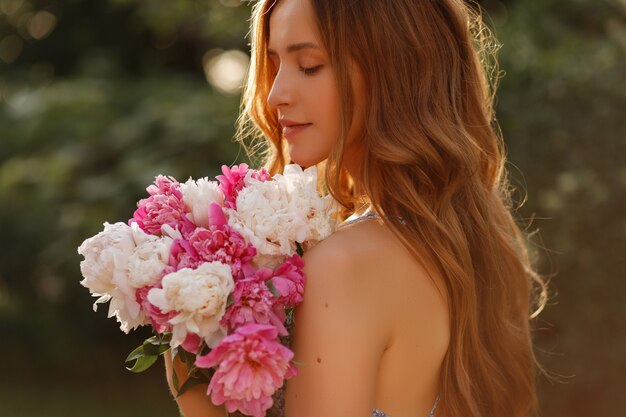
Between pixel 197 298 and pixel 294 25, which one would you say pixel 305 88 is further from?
pixel 197 298

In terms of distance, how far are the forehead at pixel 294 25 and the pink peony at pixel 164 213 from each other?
0.55 m

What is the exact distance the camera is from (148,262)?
2.47 metres

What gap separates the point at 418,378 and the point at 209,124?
17.6ft

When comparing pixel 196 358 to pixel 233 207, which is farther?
pixel 233 207

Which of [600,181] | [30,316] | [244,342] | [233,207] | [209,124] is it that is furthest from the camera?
[30,316]

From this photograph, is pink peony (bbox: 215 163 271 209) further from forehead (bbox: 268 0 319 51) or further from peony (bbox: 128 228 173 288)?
forehead (bbox: 268 0 319 51)

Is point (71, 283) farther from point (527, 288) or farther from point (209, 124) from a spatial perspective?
point (527, 288)

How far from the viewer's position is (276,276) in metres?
2.49

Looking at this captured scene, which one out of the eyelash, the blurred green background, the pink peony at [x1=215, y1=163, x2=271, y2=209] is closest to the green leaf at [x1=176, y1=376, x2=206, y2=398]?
the pink peony at [x1=215, y1=163, x2=271, y2=209]

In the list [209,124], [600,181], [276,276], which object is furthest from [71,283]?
[276,276]

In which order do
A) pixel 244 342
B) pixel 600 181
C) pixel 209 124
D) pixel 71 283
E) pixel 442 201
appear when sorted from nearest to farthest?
pixel 244 342
pixel 442 201
pixel 600 181
pixel 209 124
pixel 71 283

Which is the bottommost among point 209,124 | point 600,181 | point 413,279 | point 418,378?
point 600,181

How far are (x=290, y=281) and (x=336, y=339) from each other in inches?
7.5

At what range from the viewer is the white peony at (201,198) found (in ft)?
8.66
